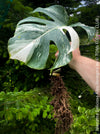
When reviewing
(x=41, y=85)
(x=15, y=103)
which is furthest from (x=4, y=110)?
(x=41, y=85)

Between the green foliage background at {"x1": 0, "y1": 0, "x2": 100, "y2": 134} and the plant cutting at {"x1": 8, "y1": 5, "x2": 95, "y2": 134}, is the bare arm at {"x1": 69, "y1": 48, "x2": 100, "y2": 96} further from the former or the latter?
the green foliage background at {"x1": 0, "y1": 0, "x2": 100, "y2": 134}

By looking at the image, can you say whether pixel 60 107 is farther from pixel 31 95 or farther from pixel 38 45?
pixel 38 45

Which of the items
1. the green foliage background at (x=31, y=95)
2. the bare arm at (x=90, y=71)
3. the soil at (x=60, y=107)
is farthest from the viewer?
the soil at (x=60, y=107)

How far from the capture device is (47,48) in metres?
0.76

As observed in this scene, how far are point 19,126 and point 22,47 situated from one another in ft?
2.39

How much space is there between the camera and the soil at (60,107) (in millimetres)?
905

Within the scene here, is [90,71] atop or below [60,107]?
atop

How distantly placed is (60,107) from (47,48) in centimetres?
45

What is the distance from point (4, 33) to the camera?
1.66 metres

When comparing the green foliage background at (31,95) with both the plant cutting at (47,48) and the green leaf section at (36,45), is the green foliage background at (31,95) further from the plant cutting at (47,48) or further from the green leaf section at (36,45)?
the green leaf section at (36,45)

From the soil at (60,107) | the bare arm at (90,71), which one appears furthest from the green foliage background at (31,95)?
the bare arm at (90,71)

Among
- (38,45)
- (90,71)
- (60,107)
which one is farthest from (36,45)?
(60,107)

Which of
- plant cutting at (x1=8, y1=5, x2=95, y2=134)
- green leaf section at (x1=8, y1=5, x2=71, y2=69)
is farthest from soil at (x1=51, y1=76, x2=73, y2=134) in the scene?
green leaf section at (x1=8, y1=5, x2=71, y2=69)

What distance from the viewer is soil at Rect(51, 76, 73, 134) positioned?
0.90m
